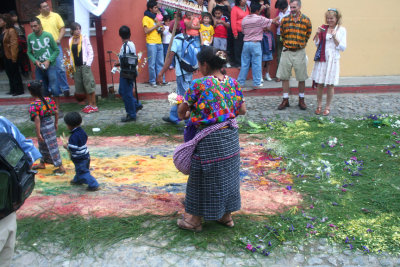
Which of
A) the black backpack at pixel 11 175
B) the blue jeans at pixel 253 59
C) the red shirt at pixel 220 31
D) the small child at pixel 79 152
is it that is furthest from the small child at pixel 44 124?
the red shirt at pixel 220 31

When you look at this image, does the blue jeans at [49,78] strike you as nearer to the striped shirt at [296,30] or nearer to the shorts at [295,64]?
the shorts at [295,64]

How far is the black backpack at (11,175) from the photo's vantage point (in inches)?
90.6

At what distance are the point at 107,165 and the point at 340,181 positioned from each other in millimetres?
3227

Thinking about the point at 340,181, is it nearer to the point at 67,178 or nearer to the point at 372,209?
the point at 372,209

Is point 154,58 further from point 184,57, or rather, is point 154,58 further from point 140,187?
point 140,187

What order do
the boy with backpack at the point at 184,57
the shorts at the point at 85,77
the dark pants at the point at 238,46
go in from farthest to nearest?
the dark pants at the point at 238,46 → the shorts at the point at 85,77 → the boy with backpack at the point at 184,57

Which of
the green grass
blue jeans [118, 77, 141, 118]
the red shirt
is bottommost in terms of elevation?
the green grass

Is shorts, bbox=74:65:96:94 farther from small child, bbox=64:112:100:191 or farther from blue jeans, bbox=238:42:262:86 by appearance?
small child, bbox=64:112:100:191

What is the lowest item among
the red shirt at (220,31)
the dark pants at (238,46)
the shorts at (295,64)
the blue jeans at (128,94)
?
the blue jeans at (128,94)

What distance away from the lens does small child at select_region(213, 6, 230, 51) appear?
400 inches

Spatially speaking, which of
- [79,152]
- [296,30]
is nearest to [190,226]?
[79,152]

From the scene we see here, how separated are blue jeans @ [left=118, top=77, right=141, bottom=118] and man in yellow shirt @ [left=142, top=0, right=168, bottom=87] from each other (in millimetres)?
2920

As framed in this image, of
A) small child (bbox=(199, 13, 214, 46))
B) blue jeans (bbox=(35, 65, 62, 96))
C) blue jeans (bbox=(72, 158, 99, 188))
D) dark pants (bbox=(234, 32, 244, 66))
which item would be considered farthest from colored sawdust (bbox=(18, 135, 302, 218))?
dark pants (bbox=(234, 32, 244, 66))

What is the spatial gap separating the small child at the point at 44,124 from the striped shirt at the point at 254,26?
19.3 ft
